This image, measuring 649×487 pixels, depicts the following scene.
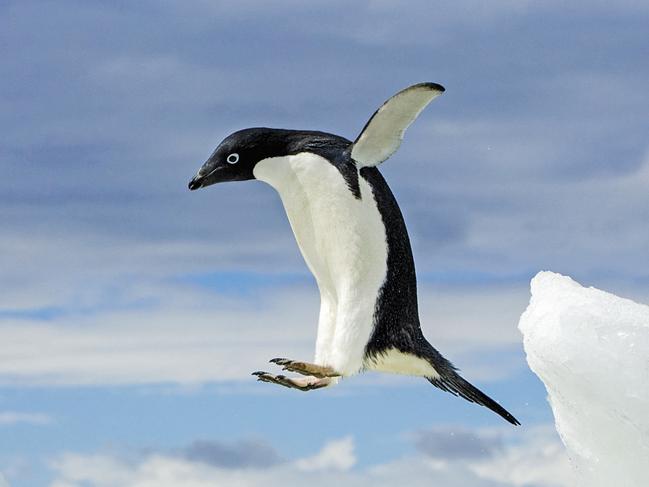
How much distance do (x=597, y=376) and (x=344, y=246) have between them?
127 cm

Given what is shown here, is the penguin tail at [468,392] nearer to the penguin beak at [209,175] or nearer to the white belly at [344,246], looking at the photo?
the white belly at [344,246]

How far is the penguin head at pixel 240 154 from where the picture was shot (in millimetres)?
5543

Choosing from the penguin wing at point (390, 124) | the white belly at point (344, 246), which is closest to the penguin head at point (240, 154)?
the white belly at point (344, 246)

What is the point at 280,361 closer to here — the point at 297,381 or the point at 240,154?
the point at 297,381

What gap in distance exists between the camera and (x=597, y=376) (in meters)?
5.10

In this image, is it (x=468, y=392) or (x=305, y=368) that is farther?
(x=468, y=392)

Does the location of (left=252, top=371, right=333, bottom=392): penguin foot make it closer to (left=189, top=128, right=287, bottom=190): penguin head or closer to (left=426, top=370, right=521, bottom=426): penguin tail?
(left=426, top=370, right=521, bottom=426): penguin tail

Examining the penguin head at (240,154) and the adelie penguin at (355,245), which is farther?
the penguin head at (240,154)

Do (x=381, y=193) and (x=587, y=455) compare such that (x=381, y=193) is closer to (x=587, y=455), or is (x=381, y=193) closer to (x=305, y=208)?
(x=305, y=208)

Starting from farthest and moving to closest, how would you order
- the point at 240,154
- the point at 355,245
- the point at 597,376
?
the point at 240,154 → the point at 355,245 → the point at 597,376

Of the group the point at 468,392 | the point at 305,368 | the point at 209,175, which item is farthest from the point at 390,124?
the point at 468,392

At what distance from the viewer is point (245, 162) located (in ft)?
18.4

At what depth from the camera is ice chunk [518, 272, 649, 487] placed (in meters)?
5.08

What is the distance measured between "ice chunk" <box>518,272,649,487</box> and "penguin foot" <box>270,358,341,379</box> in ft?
3.10
